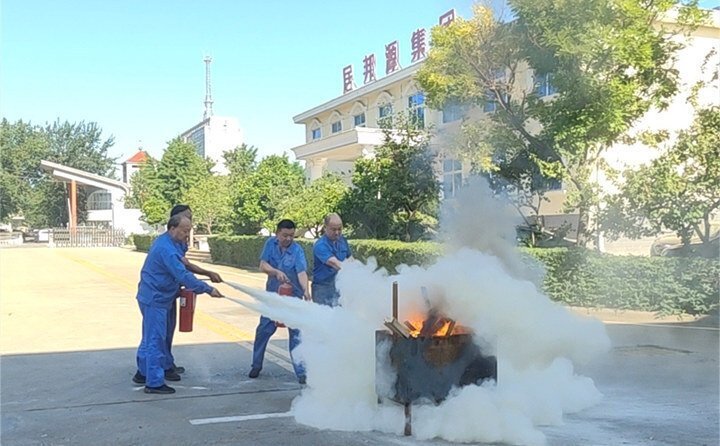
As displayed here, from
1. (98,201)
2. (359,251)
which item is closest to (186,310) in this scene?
(359,251)

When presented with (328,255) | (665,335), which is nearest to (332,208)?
(665,335)

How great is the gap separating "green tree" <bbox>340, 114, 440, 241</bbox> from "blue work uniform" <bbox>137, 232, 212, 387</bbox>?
11448mm

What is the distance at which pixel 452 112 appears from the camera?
15594 mm

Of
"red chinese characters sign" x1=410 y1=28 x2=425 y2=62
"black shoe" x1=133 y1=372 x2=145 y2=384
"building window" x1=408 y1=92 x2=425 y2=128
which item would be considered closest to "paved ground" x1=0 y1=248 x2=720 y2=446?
"black shoe" x1=133 y1=372 x2=145 y2=384

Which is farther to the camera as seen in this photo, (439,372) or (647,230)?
(647,230)

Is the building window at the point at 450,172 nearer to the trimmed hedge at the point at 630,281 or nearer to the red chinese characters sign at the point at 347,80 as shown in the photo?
the trimmed hedge at the point at 630,281

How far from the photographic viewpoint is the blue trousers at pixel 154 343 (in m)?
6.51

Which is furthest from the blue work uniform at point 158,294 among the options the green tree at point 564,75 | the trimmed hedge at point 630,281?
the green tree at point 564,75

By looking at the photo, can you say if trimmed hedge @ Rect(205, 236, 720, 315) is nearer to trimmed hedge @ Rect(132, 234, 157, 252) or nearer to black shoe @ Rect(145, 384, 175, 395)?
black shoe @ Rect(145, 384, 175, 395)

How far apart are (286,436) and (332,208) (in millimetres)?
16880

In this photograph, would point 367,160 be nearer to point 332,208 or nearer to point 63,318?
point 332,208

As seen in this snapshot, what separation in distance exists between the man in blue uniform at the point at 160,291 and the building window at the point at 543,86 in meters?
8.71

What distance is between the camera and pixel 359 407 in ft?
18.0

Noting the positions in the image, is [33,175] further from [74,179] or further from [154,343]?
[154,343]
